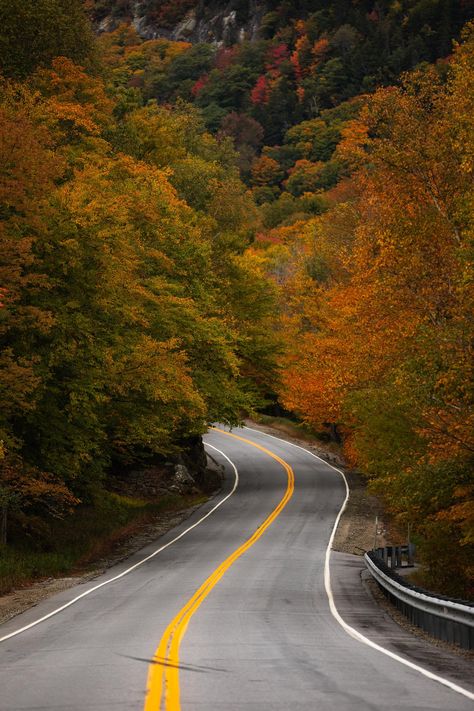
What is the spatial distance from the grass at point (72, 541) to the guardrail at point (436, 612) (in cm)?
1048

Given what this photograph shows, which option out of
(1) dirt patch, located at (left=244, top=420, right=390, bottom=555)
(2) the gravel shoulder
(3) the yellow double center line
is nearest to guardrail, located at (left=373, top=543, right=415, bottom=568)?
(1) dirt patch, located at (left=244, top=420, right=390, bottom=555)

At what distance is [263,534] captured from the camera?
115ft

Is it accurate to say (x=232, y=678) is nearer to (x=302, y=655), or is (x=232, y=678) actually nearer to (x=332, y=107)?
(x=302, y=655)

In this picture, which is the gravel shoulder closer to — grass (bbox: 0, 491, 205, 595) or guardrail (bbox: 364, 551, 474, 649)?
guardrail (bbox: 364, 551, 474, 649)

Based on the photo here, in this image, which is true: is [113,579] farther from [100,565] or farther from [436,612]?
[436,612]

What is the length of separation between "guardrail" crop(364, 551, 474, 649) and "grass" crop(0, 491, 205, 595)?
413 inches

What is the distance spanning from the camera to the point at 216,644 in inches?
518

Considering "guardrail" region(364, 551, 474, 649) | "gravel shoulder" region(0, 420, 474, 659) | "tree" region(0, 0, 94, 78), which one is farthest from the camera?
"tree" region(0, 0, 94, 78)

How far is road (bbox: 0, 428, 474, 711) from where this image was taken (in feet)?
29.7

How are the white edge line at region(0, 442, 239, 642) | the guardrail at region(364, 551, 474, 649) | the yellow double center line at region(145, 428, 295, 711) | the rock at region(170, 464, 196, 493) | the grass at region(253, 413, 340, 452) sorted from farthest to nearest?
the grass at region(253, 413, 340, 452)
the rock at region(170, 464, 196, 493)
the white edge line at region(0, 442, 239, 642)
the guardrail at region(364, 551, 474, 649)
the yellow double center line at region(145, 428, 295, 711)

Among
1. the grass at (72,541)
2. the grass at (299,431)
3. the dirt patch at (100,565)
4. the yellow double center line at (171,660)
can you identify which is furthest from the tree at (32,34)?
the grass at (299,431)

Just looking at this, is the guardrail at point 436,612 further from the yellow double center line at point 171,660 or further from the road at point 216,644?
the yellow double center line at point 171,660

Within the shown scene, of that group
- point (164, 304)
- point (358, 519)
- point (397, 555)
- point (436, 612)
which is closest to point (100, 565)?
point (397, 555)

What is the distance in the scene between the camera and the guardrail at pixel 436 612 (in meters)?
13.8
